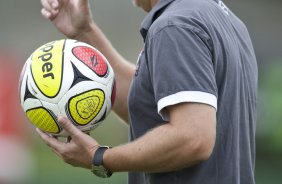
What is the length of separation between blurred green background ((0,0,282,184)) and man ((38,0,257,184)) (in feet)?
15.5

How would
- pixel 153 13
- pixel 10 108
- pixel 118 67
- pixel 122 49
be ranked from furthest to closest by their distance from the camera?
1. pixel 122 49
2. pixel 10 108
3. pixel 118 67
4. pixel 153 13

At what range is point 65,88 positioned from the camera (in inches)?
115

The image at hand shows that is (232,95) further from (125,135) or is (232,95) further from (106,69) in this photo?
(125,135)

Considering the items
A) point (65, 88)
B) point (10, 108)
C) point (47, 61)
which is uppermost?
point (47, 61)

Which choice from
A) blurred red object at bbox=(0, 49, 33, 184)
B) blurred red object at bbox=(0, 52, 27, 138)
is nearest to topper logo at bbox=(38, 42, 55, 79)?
blurred red object at bbox=(0, 49, 33, 184)

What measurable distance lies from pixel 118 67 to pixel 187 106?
142cm

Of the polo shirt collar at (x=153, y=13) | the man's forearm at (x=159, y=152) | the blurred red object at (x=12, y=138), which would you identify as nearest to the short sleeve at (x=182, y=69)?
the man's forearm at (x=159, y=152)

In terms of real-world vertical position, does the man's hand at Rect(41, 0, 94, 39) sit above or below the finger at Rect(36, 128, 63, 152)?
above

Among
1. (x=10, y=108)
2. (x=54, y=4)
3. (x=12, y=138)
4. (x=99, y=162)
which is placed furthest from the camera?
(x=10, y=108)

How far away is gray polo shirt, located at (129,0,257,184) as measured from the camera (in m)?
2.53

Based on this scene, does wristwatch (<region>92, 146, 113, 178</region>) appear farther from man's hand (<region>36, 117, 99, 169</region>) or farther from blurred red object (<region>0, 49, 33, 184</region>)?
blurred red object (<region>0, 49, 33, 184</region>)

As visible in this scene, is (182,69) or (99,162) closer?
(182,69)

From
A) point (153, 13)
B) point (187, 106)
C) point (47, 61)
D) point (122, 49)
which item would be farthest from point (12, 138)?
point (187, 106)

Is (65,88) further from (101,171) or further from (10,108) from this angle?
(10,108)
